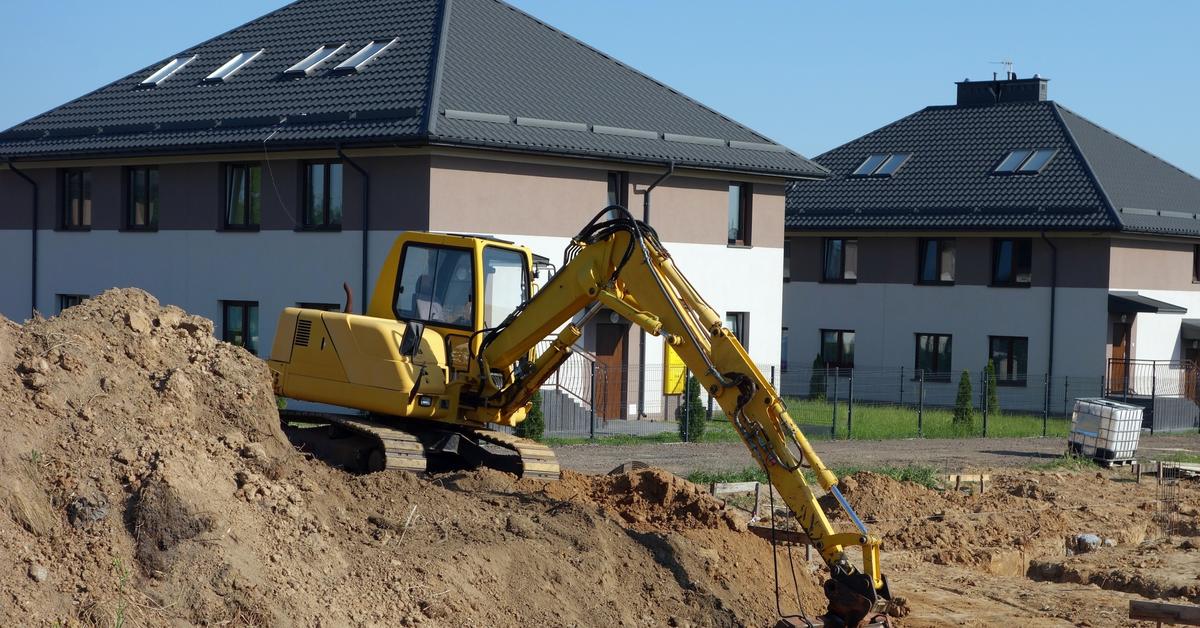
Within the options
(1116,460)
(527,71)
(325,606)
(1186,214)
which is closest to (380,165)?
(527,71)

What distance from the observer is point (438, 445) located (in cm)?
1422

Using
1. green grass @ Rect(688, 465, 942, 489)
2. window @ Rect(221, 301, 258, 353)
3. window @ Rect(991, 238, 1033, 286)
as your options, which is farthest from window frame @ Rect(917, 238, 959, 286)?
window @ Rect(221, 301, 258, 353)

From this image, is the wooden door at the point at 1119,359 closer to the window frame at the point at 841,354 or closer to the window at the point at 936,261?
the window at the point at 936,261

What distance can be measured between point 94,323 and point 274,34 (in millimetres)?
21510

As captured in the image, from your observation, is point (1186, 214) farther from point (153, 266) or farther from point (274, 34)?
point (153, 266)

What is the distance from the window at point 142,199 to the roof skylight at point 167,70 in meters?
2.97

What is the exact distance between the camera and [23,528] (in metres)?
8.45

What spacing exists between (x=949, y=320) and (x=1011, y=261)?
223 centimetres

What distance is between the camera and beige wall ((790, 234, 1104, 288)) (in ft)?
116

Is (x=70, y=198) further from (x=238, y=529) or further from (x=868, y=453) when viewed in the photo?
(x=238, y=529)

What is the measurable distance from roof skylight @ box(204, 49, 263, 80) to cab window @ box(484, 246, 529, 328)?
17089mm

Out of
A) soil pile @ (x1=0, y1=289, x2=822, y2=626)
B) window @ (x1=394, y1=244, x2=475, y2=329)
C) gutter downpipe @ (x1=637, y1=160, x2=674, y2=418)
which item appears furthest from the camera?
gutter downpipe @ (x1=637, y1=160, x2=674, y2=418)

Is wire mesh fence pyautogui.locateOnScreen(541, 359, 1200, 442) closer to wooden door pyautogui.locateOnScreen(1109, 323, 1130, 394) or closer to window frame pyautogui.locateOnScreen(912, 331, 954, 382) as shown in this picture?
window frame pyautogui.locateOnScreen(912, 331, 954, 382)

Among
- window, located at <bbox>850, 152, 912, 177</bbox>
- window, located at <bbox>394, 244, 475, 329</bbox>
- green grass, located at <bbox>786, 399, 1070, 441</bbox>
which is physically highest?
window, located at <bbox>850, 152, 912, 177</bbox>
